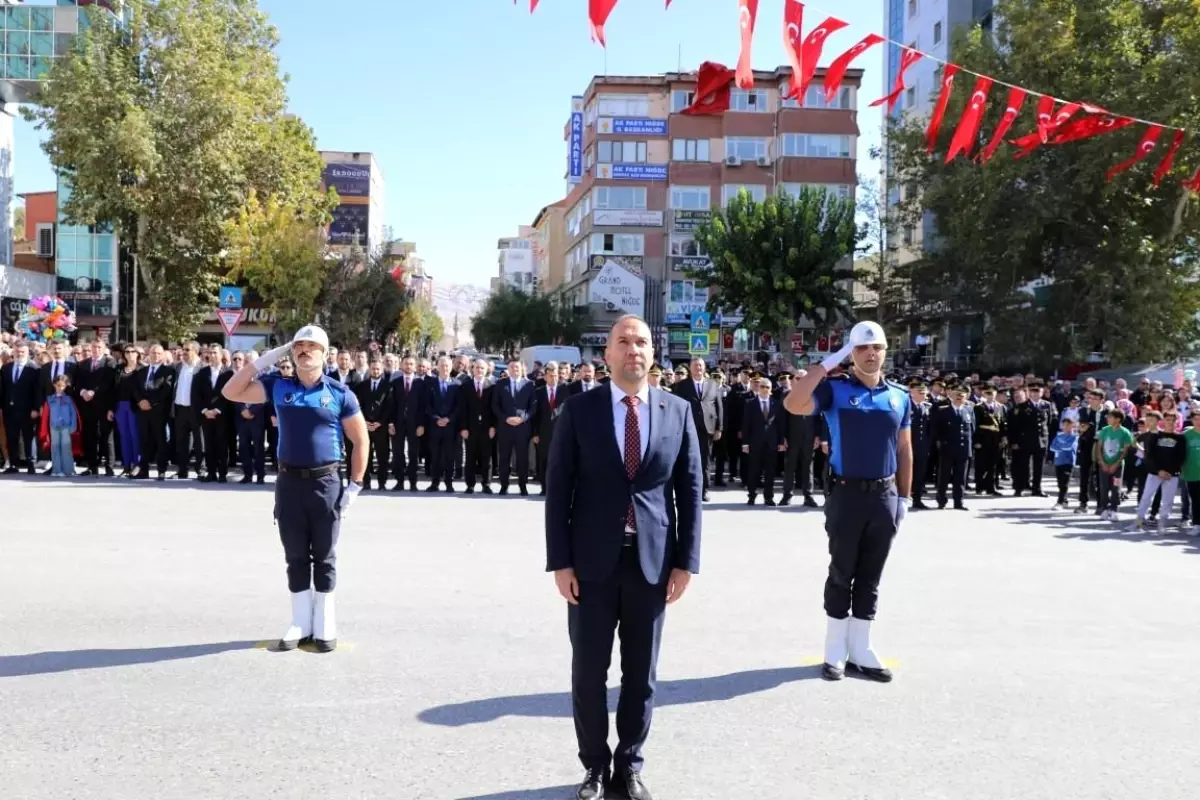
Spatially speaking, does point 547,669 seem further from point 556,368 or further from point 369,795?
point 556,368

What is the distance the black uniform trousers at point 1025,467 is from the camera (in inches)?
706

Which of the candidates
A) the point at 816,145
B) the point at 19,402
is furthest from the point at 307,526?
the point at 816,145

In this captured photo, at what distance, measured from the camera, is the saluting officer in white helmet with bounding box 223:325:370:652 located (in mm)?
6773

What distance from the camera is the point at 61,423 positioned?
54.0 feet

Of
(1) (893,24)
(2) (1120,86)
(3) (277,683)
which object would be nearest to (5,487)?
(3) (277,683)

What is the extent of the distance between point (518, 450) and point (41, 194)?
5531cm

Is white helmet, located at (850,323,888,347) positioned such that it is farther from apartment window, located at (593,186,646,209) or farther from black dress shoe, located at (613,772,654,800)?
apartment window, located at (593,186,646,209)

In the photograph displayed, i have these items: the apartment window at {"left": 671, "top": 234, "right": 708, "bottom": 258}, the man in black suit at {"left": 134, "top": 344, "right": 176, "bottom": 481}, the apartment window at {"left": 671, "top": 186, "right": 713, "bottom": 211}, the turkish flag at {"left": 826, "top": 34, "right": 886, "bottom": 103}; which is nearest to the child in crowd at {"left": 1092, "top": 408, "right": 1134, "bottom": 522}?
the turkish flag at {"left": 826, "top": 34, "right": 886, "bottom": 103}

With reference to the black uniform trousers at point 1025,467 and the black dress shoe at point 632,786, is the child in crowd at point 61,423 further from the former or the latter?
the black uniform trousers at point 1025,467

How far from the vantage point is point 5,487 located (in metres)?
14.8

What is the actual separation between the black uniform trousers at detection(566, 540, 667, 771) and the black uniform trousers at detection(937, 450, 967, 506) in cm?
1203

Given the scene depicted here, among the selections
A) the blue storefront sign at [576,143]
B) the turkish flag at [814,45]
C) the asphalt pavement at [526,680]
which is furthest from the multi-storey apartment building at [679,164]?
the asphalt pavement at [526,680]

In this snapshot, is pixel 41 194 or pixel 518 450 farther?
pixel 41 194

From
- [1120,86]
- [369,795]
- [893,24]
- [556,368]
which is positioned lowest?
[369,795]
